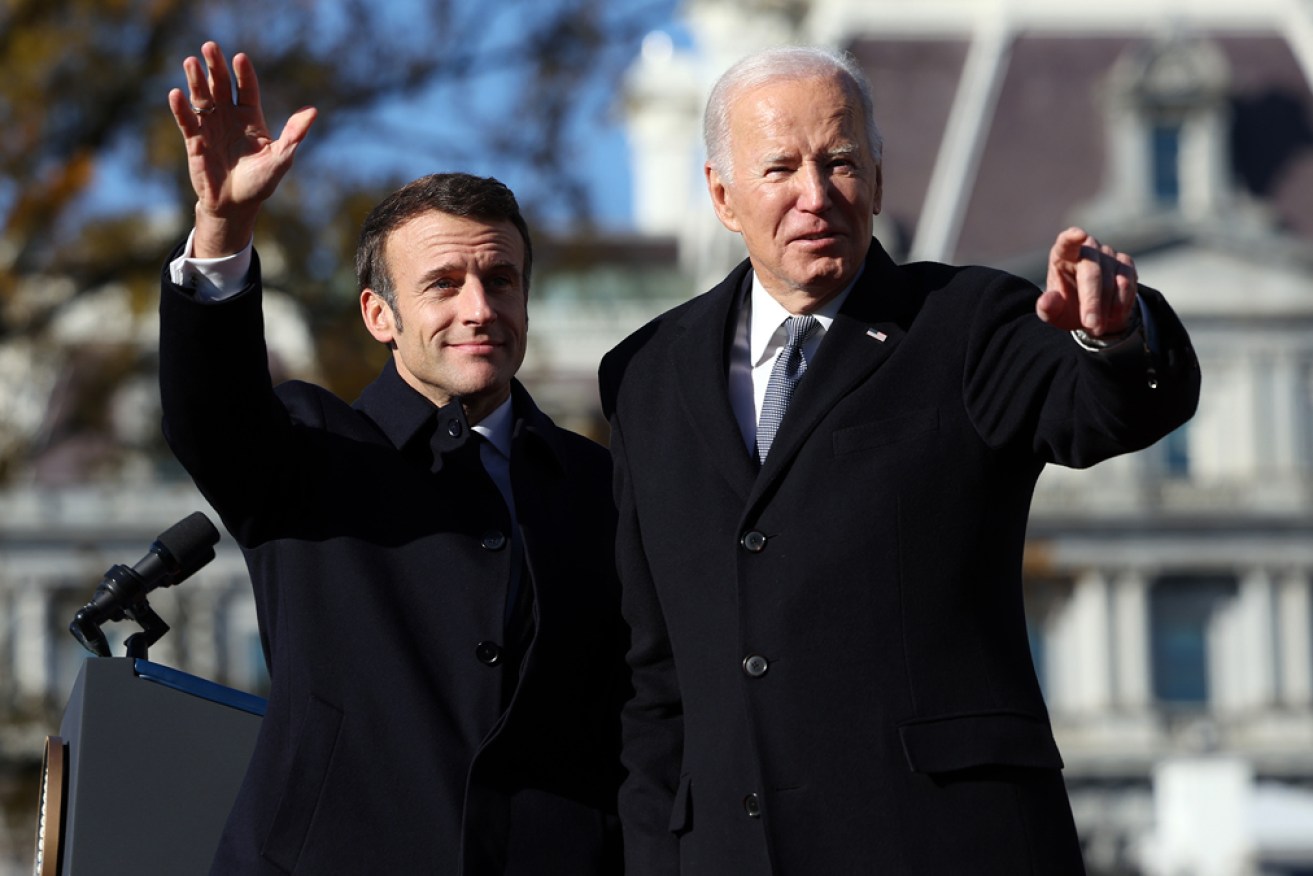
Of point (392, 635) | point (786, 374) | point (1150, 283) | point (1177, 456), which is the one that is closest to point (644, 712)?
point (392, 635)

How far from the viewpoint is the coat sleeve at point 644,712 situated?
4375 mm

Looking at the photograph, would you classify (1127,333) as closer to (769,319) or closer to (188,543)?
(769,319)

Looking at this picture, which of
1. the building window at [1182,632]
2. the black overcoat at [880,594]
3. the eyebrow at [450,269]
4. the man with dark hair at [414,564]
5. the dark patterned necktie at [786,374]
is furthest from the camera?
the building window at [1182,632]

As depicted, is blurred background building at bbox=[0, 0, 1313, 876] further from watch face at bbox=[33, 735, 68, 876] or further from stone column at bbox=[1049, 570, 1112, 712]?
watch face at bbox=[33, 735, 68, 876]

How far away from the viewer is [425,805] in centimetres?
455

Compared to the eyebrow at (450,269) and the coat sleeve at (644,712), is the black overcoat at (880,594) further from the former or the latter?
the eyebrow at (450,269)

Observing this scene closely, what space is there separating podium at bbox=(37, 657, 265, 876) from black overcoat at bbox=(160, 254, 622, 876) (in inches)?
9.2

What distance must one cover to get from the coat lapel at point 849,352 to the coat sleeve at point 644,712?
1.07ft

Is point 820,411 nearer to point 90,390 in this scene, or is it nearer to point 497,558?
point 497,558

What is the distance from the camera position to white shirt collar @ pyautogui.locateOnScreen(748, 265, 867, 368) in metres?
4.37


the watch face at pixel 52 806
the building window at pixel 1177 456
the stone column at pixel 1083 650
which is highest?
the building window at pixel 1177 456

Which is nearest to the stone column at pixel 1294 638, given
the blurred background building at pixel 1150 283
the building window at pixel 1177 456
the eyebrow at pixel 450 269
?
the blurred background building at pixel 1150 283

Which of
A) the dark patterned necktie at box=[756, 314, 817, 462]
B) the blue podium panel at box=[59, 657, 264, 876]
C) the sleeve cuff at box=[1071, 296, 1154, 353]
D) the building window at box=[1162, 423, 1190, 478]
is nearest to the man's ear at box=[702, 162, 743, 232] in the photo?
the dark patterned necktie at box=[756, 314, 817, 462]

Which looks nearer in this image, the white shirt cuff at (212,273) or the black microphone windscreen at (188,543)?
the white shirt cuff at (212,273)
